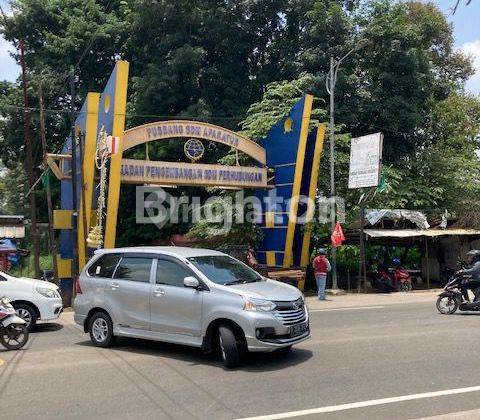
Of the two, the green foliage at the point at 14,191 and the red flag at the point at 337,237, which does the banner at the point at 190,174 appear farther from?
the green foliage at the point at 14,191

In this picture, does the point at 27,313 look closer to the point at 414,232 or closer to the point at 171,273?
the point at 171,273

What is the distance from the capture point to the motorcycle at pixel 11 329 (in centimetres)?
989

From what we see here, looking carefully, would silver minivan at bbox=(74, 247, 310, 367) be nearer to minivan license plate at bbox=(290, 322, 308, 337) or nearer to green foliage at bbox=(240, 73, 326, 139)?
minivan license plate at bbox=(290, 322, 308, 337)

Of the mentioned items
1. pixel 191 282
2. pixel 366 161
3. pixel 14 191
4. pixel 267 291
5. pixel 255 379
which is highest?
pixel 14 191

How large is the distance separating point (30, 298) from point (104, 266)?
331cm

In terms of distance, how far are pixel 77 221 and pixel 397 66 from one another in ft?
58.4

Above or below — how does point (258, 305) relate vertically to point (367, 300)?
above

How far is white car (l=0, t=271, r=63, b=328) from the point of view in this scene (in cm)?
1227

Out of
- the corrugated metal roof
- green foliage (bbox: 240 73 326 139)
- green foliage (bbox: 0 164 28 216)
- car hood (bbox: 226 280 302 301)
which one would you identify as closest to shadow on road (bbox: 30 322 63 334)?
car hood (bbox: 226 280 302 301)

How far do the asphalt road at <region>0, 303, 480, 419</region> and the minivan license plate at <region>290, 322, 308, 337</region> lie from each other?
435mm

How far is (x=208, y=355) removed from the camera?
903 cm

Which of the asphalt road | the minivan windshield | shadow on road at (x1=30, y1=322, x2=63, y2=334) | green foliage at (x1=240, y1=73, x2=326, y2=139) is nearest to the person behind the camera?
the asphalt road

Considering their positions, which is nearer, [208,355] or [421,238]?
[208,355]

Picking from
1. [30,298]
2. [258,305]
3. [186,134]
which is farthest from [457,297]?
[186,134]
